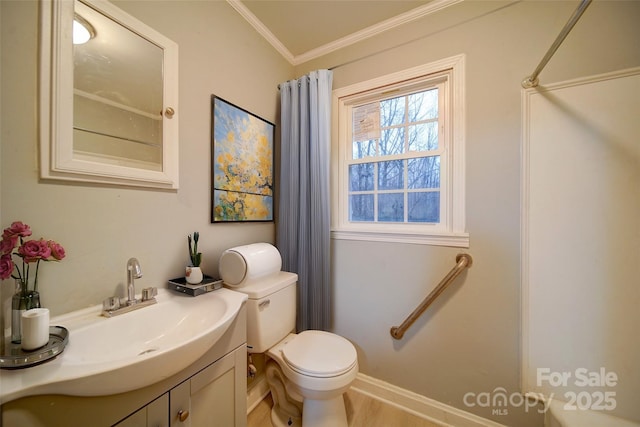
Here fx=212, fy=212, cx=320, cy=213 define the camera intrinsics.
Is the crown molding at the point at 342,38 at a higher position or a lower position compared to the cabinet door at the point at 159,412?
higher

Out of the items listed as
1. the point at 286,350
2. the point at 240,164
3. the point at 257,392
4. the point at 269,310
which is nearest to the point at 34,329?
the point at 269,310

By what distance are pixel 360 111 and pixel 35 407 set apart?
1.89 metres

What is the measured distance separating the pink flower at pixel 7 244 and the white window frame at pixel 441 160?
4.55ft

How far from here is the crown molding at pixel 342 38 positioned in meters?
1.31

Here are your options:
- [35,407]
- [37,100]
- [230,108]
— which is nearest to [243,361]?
[35,407]

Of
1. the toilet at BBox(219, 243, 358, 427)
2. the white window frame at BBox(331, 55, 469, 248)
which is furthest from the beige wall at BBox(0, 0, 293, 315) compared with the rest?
the white window frame at BBox(331, 55, 469, 248)

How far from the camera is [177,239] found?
1.07 m

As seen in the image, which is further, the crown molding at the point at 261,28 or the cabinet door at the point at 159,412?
the crown molding at the point at 261,28

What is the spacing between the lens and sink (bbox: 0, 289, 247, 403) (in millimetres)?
476

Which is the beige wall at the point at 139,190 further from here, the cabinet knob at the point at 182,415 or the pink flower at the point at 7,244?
the cabinet knob at the point at 182,415

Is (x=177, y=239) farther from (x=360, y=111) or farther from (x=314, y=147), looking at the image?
(x=360, y=111)

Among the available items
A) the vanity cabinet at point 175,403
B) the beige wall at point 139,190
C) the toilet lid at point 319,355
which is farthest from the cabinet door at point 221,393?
the beige wall at point 139,190

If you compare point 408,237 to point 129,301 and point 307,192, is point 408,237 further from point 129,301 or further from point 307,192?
point 129,301

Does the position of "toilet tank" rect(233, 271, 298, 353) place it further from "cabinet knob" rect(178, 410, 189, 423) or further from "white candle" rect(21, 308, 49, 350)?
"white candle" rect(21, 308, 49, 350)
